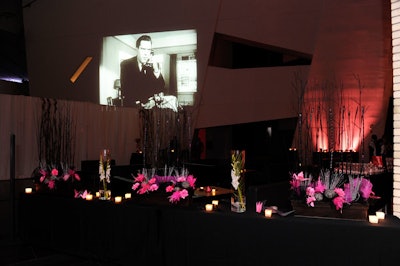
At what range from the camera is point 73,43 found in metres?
11.5

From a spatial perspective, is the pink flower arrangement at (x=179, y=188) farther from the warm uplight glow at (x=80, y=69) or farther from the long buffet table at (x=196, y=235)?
the warm uplight glow at (x=80, y=69)

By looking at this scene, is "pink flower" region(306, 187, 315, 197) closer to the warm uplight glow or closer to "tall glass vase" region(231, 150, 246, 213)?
"tall glass vase" region(231, 150, 246, 213)

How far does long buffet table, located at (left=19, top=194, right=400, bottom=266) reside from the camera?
234cm

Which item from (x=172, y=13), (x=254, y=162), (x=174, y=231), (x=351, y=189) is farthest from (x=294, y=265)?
(x=172, y=13)

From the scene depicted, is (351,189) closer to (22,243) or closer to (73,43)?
(22,243)

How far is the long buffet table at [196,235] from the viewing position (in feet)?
7.68

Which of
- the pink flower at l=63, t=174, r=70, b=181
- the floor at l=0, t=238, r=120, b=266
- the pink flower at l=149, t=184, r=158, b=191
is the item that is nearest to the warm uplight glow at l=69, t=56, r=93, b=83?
the pink flower at l=63, t=174, r=70, b=181

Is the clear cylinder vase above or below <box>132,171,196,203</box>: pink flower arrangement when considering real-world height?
below

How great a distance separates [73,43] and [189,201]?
9517mm

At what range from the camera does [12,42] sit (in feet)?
40.5

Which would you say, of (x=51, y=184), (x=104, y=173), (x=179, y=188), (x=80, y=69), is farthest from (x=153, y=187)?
(x=80, y=69)

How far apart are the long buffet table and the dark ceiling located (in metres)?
9.62

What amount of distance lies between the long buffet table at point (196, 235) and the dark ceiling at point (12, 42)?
962 centimetres

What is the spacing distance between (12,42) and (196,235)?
11544mm
